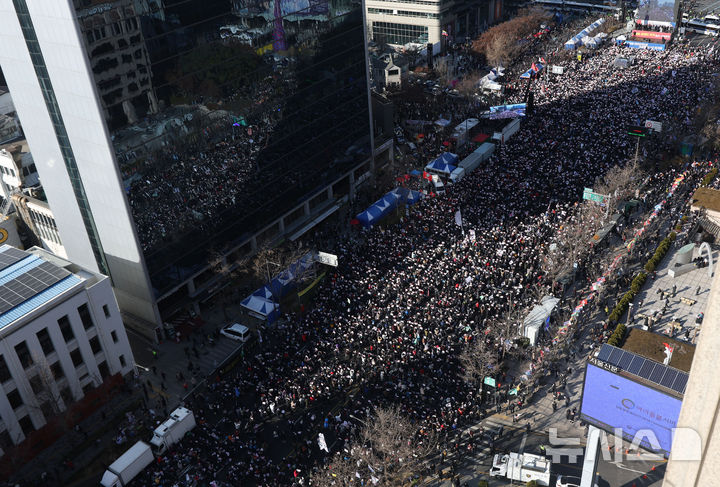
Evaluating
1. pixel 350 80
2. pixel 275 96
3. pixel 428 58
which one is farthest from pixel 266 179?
pixel 428 58

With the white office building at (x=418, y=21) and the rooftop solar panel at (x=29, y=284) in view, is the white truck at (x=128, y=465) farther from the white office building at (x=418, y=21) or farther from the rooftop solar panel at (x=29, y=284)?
the white office building at (x=418, y=21)

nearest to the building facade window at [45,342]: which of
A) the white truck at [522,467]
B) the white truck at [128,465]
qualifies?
the white truck at [128,465]

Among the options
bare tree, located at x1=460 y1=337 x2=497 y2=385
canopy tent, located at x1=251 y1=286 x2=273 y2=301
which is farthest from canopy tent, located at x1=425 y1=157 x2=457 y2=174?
bare tree, located at x1=460 y1=337 x2=497 y2=385

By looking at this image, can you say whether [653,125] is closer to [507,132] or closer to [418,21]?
[507,132]

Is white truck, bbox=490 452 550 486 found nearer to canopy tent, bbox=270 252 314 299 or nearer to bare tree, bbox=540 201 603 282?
bare tree, bbox=540 201 603 282

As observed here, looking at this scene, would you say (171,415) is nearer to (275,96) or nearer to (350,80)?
(275,96)

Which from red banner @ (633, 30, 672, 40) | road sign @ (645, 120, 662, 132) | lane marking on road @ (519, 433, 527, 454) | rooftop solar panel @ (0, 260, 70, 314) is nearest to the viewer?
lane marking on road @ (519, 433, 527, 454)
